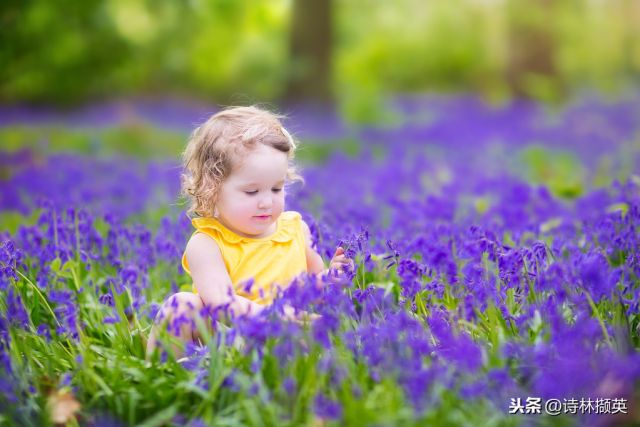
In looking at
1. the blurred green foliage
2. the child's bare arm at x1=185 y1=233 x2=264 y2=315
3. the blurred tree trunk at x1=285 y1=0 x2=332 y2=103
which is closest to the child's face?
the child's bare arm at x1=185 y1=233 x2=264 y2=315

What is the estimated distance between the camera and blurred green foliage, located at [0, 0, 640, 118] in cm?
1162

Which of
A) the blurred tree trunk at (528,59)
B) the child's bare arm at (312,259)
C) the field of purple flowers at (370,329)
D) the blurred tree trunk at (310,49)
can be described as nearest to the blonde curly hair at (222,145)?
the child's bare arm at (312,259)

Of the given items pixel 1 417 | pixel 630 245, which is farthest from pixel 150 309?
pixel 630 245

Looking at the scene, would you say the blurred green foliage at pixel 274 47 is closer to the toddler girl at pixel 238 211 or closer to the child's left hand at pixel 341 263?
the toddler girl at pixel 238 211

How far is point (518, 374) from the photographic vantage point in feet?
7.79

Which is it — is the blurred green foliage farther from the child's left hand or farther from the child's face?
the child's left hand

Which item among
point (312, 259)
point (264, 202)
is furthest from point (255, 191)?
point (312, 259)

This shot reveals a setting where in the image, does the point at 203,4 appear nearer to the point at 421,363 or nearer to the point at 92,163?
the point at 92,163

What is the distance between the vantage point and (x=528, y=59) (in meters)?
14.9

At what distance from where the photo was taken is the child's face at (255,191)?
9.28 feet

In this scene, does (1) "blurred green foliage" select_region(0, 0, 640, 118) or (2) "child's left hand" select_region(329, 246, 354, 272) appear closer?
(2) "child's left hand" select_region(329, 246, 354, 272)

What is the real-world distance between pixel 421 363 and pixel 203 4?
12.1 m

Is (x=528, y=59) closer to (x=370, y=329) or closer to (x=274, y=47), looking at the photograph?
(x=274, y=47)

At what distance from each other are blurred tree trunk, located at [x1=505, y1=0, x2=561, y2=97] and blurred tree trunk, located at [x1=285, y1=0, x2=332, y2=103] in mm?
4435
